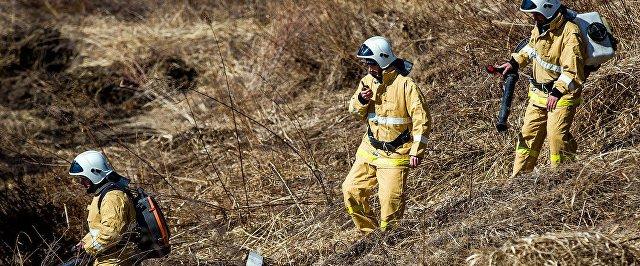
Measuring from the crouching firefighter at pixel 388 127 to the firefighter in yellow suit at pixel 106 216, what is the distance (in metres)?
1.72

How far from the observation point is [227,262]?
8562mm

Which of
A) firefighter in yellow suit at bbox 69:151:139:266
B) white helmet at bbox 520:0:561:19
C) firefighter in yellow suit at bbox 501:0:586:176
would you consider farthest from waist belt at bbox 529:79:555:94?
firefighter in yellow suit at bbox 69:151:139:266

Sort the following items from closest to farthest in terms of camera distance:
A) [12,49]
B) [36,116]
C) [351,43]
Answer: [351,43] < [36,116] < [12,49]

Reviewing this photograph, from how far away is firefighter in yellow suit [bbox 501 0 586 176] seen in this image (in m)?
7.43

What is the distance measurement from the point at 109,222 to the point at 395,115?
2.26m

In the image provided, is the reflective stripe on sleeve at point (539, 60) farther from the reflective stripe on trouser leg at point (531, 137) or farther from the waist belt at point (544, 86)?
the reflective stripe on trouser leg at point (531, 137)

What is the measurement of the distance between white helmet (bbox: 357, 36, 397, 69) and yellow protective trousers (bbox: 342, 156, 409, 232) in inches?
31.9

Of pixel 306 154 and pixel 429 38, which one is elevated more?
pixel 429 38

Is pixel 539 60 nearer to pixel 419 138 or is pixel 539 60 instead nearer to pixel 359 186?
pixel 419 138

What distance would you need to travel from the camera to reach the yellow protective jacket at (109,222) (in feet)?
23.3

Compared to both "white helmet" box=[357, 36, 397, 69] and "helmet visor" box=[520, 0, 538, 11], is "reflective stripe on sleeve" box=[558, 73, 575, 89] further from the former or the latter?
"white helmet" box=[357, 36, 397, 69]

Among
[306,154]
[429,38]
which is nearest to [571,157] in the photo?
[306,154]

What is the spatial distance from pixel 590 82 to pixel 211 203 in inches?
159

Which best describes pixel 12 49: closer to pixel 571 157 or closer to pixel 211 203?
pixel 211 203
